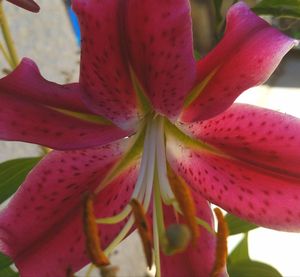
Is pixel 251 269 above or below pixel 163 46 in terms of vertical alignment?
below

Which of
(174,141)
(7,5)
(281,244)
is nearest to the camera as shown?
(174,141)

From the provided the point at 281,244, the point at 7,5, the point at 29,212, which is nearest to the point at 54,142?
the point at 29,212

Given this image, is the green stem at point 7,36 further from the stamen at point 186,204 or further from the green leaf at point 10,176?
the stamen at point 186,204

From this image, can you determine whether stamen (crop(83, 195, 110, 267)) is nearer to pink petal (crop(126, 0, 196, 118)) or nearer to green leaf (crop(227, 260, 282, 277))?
pink petal (crop(126, 0, 196, 118))

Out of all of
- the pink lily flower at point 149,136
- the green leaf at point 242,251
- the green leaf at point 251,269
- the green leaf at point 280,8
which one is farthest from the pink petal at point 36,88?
the green leaf at point 242,251

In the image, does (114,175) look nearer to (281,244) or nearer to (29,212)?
(29,212)

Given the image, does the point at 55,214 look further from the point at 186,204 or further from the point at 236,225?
the point at 236,225

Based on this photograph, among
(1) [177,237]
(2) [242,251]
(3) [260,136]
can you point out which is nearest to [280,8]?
(3) [260,136]

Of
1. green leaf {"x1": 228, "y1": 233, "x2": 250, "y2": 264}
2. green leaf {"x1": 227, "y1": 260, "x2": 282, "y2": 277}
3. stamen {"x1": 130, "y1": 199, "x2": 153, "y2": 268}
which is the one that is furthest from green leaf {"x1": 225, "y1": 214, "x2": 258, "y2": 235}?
stamen {"x1": 130, "y1": 199, "x2": 153, "y2": 268}
